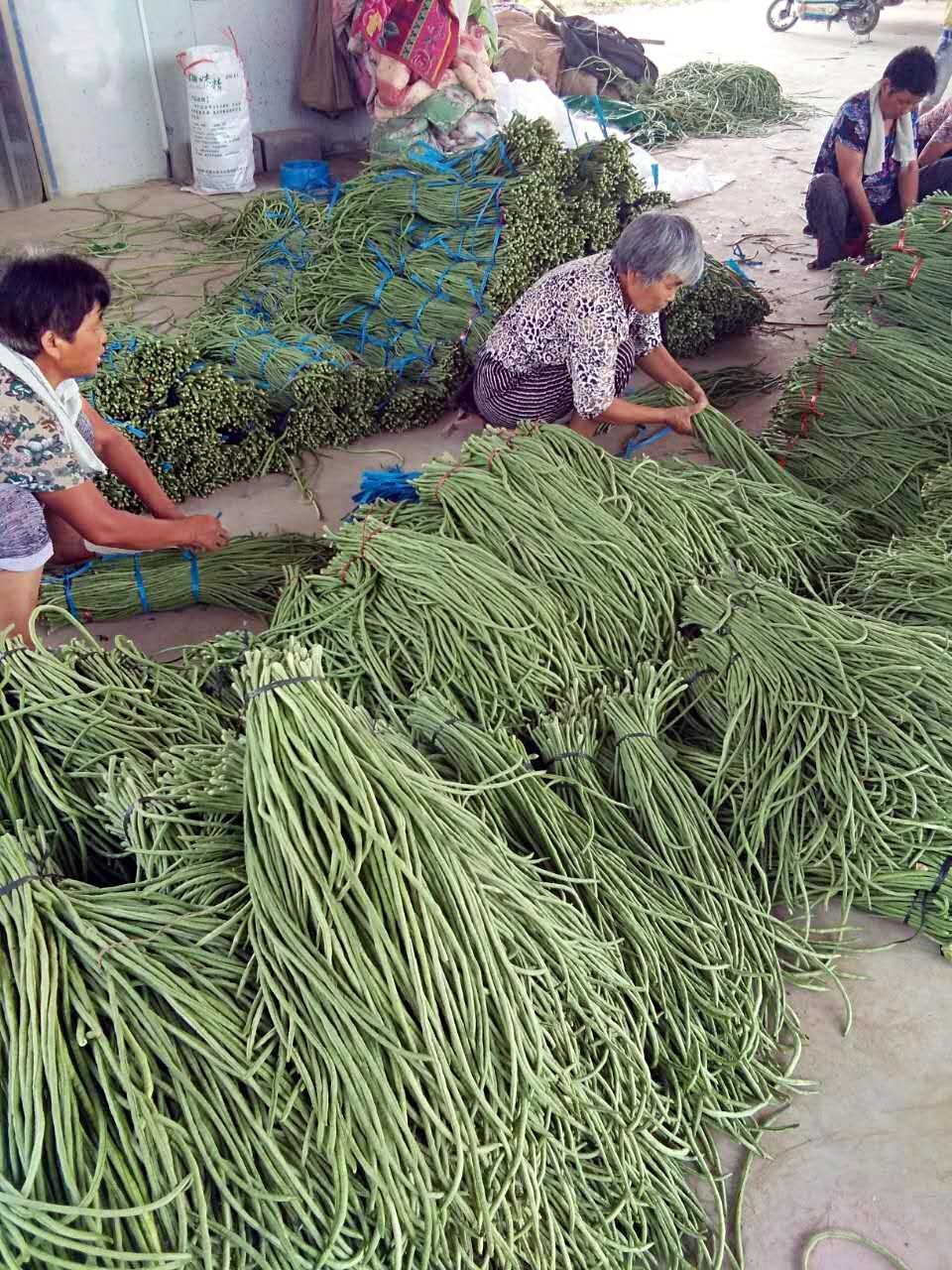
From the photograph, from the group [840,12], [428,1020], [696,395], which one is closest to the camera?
[428,1020]

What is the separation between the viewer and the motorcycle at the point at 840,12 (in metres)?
10.8

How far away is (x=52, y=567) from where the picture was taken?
3162 millimetres

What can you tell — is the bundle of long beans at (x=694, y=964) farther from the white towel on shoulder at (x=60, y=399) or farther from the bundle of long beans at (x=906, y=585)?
the white towel on shoulder at (x=60, y=399)

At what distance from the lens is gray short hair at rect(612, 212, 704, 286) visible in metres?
2.94

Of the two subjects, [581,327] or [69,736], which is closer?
[69,736]

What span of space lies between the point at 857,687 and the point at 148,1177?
1.68 meters

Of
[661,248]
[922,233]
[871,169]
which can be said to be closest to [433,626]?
[661,248]

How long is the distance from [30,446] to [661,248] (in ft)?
6.27

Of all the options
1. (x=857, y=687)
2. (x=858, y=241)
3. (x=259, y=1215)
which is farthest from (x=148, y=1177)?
(x=858, y=241)

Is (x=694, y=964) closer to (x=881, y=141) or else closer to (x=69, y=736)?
(x=69, y=736)

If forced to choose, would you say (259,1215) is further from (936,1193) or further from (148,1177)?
(936,1193)

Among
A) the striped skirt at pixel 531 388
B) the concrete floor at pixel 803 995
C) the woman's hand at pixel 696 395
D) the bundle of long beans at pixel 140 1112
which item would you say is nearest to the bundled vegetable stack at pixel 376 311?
the concrete floor at pixel 803 995

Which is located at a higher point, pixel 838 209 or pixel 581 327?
pixel 581 327

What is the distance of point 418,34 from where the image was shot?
5.65m
